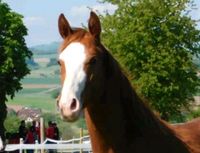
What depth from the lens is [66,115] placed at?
5273 millimetres

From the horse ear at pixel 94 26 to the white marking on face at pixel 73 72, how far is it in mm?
182

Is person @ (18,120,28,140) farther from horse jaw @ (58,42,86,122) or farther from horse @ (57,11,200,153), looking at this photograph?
horse jaw @ (58,42,86,122)

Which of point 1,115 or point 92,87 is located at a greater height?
point 1,115

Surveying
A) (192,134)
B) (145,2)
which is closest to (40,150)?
(192,134)

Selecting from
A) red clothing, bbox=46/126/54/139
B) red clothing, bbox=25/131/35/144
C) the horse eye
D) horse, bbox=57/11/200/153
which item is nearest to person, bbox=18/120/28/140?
red clothing, bbox=46/126/54/139

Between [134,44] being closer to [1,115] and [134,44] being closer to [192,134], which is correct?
[1,115]

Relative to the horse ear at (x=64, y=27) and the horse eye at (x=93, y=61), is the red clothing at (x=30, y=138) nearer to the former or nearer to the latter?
the horse ear at (x=64, y=27)

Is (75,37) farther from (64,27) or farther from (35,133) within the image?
(35,133)

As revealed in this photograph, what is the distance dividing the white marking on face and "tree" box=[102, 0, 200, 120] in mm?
31502

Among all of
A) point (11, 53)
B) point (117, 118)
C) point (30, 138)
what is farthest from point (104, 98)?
point (11, 53)

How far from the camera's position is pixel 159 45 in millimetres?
39812

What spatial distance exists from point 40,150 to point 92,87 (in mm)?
13957

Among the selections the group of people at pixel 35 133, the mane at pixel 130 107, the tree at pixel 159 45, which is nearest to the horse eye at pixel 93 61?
the mane at pixel 130 107

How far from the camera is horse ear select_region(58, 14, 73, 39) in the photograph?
595 cm
